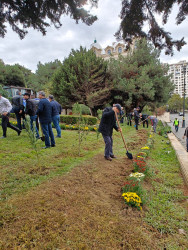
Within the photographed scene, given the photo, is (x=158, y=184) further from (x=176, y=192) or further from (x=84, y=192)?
(x=84, y=192)

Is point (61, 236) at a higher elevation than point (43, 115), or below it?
below

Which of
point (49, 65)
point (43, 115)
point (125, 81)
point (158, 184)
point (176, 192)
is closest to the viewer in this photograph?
point (176, 192)

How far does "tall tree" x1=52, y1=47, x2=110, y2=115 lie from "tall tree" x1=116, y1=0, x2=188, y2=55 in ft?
46.7

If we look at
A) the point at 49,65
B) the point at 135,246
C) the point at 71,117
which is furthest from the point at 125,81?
the point at 49,65

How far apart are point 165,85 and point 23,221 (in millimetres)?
19053

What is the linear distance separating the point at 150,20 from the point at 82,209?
3.14 meters

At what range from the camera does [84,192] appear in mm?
2508

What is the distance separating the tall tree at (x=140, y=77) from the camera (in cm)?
1594

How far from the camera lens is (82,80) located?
17.4 m

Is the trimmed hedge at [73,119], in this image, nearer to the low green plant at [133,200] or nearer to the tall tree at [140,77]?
the tall tree at [140,77]

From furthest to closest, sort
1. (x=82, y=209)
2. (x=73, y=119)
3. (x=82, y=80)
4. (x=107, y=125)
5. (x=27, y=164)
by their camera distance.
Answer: (x=82, y=80) → (x=73, y=119) → (x=107, y=125) → (x=27, y=164) → (x=82, y=209)

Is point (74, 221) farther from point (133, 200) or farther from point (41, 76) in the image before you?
point (41, 76)

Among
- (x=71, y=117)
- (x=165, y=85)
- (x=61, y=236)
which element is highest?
(x=165, y=85)

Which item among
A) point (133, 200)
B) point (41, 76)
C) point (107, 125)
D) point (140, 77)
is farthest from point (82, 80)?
point (41, 76)
